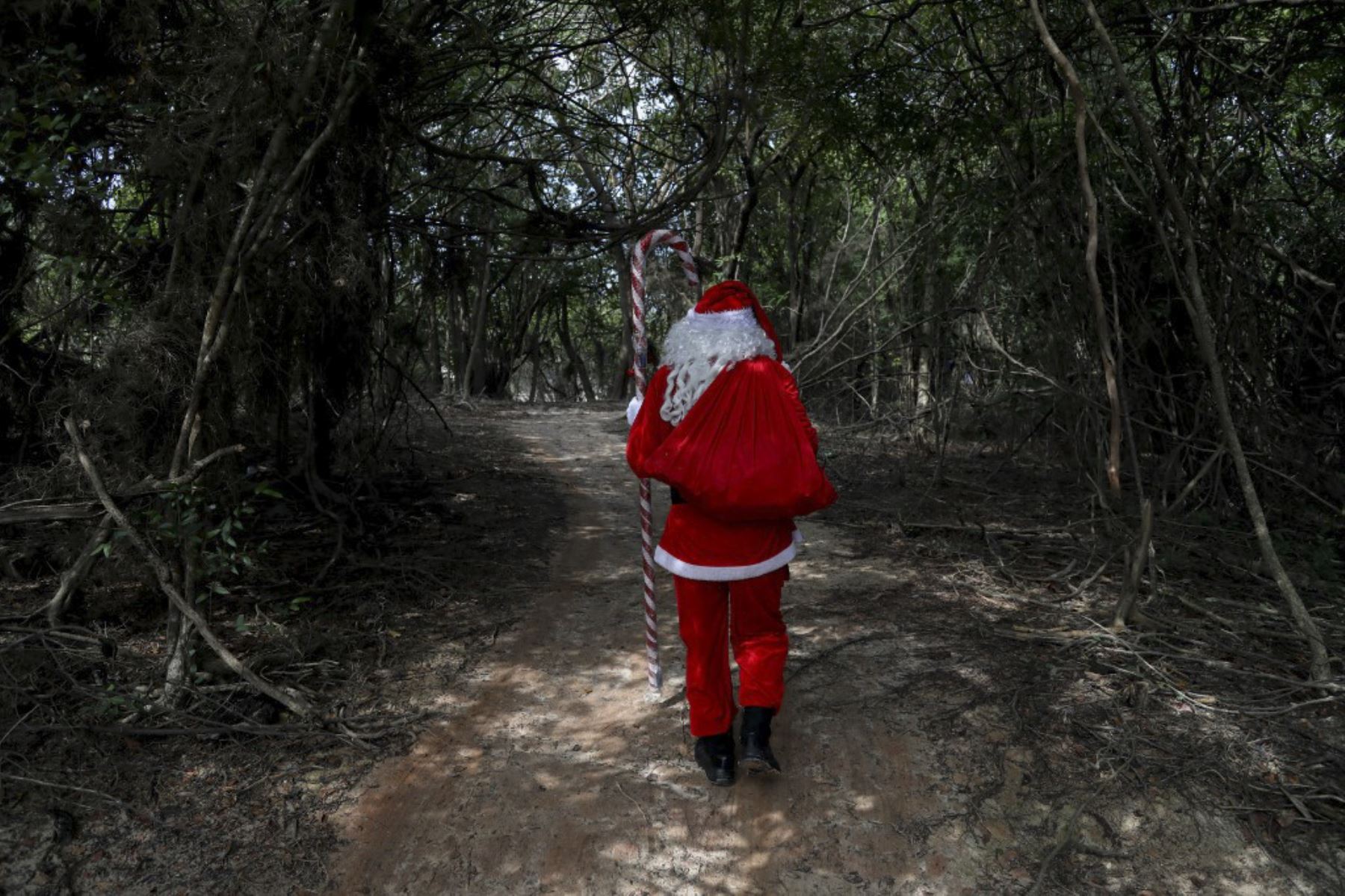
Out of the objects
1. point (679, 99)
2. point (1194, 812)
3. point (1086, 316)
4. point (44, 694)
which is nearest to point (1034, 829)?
point (1194, 812)

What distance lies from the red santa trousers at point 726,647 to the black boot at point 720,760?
48mm

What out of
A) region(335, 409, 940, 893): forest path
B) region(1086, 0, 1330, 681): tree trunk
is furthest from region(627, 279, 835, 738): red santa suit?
region(1086, 0, 1330, 681): tree trunk

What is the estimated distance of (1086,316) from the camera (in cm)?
622

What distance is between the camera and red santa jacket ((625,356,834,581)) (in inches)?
150

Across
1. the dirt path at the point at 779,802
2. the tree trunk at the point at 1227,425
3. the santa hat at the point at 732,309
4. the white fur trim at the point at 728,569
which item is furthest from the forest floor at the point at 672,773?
the santa hat at the point at 732,309

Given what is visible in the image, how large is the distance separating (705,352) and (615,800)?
6.31 ft

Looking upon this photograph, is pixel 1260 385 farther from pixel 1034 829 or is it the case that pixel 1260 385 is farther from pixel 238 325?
pixel 238 325

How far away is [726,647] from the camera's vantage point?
3.93m

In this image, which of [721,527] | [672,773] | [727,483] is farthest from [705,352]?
[672,773]

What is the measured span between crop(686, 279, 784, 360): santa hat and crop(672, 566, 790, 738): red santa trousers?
1031 mm

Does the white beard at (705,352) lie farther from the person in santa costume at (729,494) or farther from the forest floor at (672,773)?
the forest floor at (672,773)

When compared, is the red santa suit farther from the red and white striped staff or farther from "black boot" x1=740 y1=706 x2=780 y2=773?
the red and white striped staff

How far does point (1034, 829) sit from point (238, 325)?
175 inches

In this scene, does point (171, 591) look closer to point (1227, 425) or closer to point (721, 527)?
point (721, 527)
